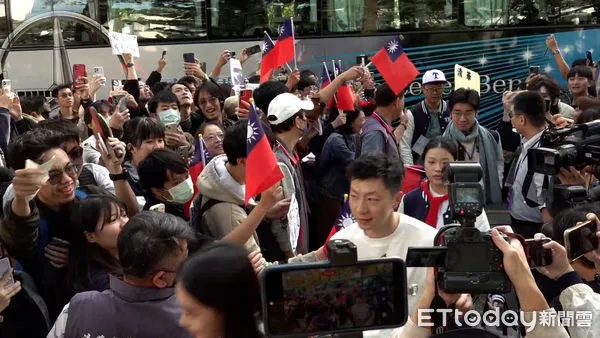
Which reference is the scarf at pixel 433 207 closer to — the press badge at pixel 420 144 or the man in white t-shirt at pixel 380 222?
the man in white t-shirt at pixel 380 222

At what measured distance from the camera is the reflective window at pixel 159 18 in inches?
465

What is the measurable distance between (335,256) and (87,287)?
62.9 inches

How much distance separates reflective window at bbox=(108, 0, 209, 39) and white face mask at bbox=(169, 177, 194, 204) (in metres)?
8.05

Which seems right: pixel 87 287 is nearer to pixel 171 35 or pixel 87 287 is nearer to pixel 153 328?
pixel 153 328

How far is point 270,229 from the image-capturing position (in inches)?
176

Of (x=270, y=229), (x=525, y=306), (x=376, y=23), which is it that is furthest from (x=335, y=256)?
(x=376, y=23)

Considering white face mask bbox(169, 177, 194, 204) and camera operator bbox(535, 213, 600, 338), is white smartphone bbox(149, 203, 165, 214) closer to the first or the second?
white face mask bbox(169, 177, 194, 204)

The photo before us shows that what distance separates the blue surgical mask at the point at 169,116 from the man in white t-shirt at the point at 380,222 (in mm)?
3016

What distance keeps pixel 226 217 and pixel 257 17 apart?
8467mm

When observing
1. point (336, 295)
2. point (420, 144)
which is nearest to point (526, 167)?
point (420, 144)

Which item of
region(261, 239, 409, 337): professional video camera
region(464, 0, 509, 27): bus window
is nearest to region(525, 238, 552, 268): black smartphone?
region(261, 239, 409, 337): professional video camera

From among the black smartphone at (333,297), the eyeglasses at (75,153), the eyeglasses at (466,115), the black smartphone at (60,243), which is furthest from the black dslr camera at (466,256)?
the eyeglasses at (466,115)

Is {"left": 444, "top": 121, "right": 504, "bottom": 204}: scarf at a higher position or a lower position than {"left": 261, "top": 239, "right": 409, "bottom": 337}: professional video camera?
lower

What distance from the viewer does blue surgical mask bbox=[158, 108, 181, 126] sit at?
6.32 meters
